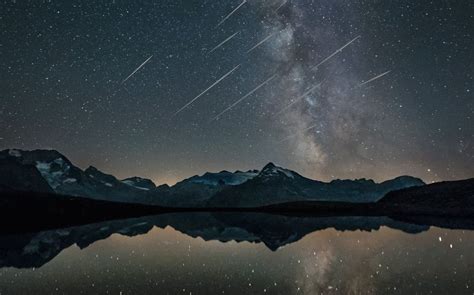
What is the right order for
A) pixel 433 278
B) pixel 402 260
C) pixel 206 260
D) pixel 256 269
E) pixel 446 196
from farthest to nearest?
pixel 446 196
pixel 206 260
pixel 402 260
pixel 256 269
pixel 433 278

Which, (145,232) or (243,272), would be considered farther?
(145,232)

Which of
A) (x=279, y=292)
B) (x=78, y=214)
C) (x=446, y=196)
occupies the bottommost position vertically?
(x=279, y=292)

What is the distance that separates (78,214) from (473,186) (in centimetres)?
17284

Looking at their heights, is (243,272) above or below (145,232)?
below

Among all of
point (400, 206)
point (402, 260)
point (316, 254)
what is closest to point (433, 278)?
point (402, 260)

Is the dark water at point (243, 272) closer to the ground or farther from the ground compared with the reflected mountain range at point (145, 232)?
closer to the ground

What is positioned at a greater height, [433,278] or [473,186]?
[473,186]

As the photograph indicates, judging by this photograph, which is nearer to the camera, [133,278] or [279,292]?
[279,292]

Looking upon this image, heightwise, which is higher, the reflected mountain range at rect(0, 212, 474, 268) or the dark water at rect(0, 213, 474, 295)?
the reflected mountain range at rect(0, 212, 474, 268)

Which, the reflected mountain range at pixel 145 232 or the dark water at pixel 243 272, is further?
the reflected mountain range at pixel 145 232

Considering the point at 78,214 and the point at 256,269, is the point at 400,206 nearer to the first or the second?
the point at 78,214

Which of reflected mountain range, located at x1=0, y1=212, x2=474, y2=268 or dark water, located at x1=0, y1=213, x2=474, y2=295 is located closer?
dark water, located at x1=0, y1=213, x2=474, y2=295

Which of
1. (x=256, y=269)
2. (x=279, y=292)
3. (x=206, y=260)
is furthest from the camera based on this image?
(x=206, y=260)

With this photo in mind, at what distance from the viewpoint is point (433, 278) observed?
62.0 feet
